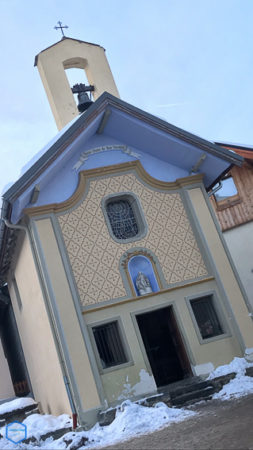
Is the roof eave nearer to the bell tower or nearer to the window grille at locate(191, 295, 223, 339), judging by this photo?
the window grille at locate(191, 295, 223, 339)

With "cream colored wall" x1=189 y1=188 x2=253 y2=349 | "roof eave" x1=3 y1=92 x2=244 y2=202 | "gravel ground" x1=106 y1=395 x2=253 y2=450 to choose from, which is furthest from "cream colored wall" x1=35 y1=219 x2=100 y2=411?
"cream colored wall" x1=189 y1=188 x2=253 y2=349

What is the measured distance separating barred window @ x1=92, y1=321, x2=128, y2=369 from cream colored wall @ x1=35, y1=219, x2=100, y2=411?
21.2 inches

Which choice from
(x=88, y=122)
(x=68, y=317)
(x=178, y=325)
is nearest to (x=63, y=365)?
(x=68, y=317)

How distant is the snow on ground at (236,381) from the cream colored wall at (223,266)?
23.6 inches

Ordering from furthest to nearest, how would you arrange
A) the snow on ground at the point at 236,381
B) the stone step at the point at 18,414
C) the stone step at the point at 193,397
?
the stone step at the point at 18,414 < the stone step at the point at 193,397 < the snow on ground at the point at 236,381

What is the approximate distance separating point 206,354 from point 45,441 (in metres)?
4.01

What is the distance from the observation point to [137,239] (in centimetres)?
1281

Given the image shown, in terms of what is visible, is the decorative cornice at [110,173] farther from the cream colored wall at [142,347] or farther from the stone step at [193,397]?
the stone step at [193,397]

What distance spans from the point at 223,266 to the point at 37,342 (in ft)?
17.2

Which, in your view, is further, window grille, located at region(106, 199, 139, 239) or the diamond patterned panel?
window grille, located at region(106, 199, 139, 239)

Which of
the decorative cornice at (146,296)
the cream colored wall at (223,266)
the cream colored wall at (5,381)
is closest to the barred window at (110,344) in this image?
the decorative cornice at (146,296)

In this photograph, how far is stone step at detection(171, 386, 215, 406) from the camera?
1074 cm

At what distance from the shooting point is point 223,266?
42.5 ft

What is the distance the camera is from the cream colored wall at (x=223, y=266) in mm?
12516
